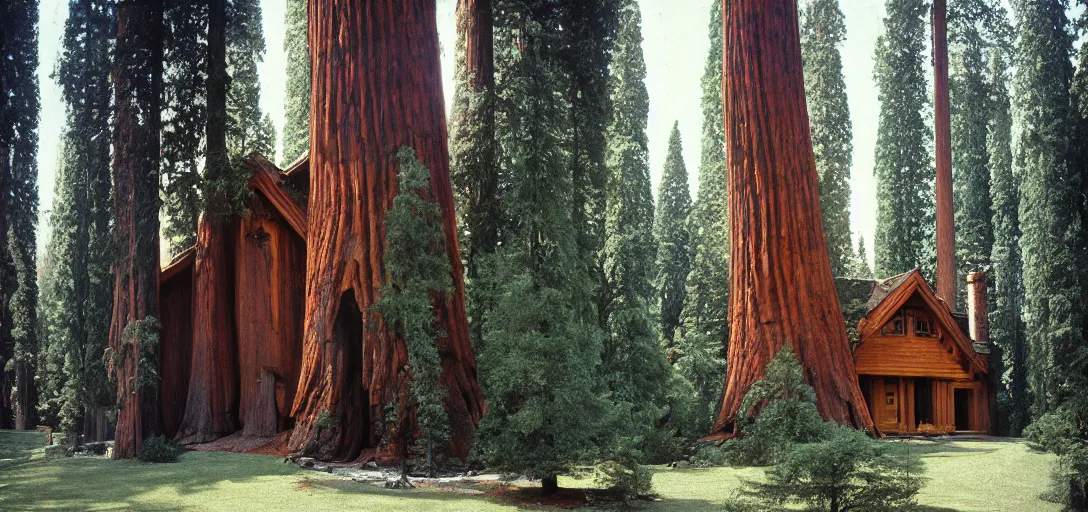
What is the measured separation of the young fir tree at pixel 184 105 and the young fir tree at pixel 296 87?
703cm

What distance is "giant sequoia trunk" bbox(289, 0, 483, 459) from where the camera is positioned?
14883mm

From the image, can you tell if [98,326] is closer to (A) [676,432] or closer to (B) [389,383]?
(B) [389,383]

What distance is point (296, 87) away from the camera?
2828cm

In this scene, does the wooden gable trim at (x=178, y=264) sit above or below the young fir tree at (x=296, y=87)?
below

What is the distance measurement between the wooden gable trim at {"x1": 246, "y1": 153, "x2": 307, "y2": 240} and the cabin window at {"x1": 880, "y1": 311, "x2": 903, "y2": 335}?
13.5m

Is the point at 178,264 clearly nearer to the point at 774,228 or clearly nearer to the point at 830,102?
the point at 774,228

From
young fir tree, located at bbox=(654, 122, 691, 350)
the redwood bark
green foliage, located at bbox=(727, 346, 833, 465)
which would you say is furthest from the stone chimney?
green foliage, located at bbox=(727, 346, 833, 465)

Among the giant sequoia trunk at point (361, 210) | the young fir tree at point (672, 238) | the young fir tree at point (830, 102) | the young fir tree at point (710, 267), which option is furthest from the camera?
the young fir tree at point (672, 238)

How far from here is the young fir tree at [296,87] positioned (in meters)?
26.8

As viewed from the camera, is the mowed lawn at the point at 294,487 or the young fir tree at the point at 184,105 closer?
the mowed lawn at the point at 294,487

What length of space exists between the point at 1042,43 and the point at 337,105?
51.7 feet

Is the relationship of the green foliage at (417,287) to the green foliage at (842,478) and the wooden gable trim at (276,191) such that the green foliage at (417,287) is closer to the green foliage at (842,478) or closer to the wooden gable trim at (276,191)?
the green foliage at (842,478)

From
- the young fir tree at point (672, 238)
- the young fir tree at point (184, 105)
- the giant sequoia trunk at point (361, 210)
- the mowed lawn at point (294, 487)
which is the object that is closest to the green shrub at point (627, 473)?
the mowed lawn at point (294, 487)

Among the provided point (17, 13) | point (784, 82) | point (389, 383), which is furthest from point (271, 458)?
point (784, 82)
